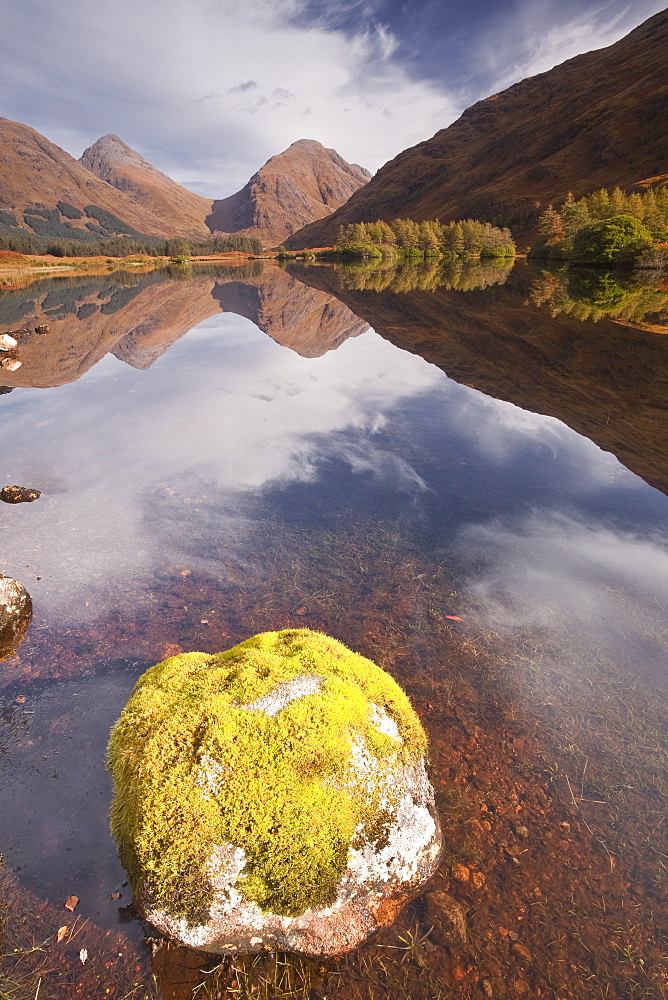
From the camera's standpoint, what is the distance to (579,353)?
26.2 m

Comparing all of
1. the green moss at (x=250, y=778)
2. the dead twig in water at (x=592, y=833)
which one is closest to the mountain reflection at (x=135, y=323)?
the green moss at (x=250, y=778)

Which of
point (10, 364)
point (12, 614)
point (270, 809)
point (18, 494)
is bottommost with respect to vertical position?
point (10, 364)

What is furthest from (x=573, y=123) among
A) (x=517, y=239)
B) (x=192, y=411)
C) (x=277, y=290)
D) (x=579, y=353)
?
(x=192, y=411)

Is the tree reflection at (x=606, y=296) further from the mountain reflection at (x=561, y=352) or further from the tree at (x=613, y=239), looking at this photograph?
the tree at (x=613, y=239)

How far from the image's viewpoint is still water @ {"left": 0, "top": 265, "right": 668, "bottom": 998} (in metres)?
4.79

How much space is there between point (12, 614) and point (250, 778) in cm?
603

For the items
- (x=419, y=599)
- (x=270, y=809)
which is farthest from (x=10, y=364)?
(x=270, y=809)

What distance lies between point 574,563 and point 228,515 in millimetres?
8234

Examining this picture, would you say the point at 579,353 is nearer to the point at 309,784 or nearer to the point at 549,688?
the point at 549,688

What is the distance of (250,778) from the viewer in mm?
5031

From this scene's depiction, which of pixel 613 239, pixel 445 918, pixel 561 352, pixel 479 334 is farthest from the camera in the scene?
pixel 613 239

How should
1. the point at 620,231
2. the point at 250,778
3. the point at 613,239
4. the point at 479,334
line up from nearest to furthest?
the point at 250,778
the point at 479,334
the point at 620,231
the point at 613,239

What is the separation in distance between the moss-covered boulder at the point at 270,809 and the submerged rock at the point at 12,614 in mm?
3408

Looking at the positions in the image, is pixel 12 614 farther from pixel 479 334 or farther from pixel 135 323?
pixel 135 323
